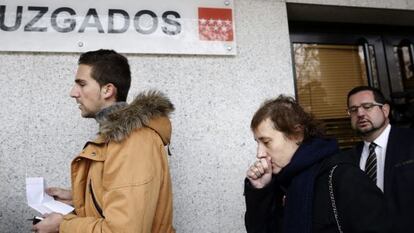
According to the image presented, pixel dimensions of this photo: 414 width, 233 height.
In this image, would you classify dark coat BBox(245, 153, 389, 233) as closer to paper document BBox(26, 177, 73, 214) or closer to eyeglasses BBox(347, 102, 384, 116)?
paper document BBox(26, 177, 73, 214)

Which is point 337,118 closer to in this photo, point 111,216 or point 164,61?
point 164,61

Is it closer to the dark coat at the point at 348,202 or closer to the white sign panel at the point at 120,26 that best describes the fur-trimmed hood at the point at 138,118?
the dark coat at the point at 348,202

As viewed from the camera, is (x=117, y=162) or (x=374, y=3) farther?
(x=374, y=3)

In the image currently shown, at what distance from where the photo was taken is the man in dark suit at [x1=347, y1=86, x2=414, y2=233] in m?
2.11

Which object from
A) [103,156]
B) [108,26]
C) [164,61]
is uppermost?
[108,26]

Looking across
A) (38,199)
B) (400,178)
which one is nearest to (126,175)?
(38,199)

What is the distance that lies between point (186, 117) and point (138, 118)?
95 cm

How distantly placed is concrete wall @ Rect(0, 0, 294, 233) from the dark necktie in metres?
0.75

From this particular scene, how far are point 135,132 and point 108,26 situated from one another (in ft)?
3.98

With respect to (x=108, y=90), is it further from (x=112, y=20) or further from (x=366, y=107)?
(x=366, y=107)

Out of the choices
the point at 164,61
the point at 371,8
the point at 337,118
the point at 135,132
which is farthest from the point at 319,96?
the point at 135,132

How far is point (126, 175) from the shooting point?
1275 mm

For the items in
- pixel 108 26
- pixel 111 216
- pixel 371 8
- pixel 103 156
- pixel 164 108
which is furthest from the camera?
pixel 371 8

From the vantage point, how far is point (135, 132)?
1.41m
